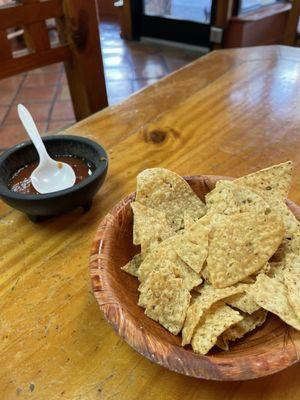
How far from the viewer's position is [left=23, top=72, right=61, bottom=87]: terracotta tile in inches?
112

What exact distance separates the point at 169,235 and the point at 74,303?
0.57ft

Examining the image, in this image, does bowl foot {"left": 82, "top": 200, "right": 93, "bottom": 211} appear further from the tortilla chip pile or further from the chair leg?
the chair leg

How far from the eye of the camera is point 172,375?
480 mm

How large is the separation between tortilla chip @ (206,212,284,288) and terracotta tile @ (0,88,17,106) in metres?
2.42

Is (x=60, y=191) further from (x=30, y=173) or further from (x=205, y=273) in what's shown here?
(x=205, y=273)

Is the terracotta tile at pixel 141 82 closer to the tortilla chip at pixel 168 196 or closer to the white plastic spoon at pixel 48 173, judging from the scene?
the white plastic spoon at pixel 48 173

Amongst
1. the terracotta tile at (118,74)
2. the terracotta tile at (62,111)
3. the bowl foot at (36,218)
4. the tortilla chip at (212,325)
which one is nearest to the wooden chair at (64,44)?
the bowl foot at (36,218)

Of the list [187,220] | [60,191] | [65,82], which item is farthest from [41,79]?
[187,220]

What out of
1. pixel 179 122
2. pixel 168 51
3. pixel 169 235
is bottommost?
pixel 168 51

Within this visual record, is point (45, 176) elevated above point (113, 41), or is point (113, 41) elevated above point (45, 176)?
point (45, 176)

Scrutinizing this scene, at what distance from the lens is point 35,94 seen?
106 inches

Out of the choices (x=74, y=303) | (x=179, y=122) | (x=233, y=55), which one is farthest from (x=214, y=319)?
(x=233, y=55)

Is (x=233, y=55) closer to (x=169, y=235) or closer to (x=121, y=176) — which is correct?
(x=121, y=176)

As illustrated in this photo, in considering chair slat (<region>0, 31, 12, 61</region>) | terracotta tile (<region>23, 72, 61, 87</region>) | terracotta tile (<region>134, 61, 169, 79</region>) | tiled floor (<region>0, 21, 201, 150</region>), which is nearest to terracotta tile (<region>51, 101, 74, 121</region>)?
tiled floor (<region>0, 21, 201, 150</region>)
